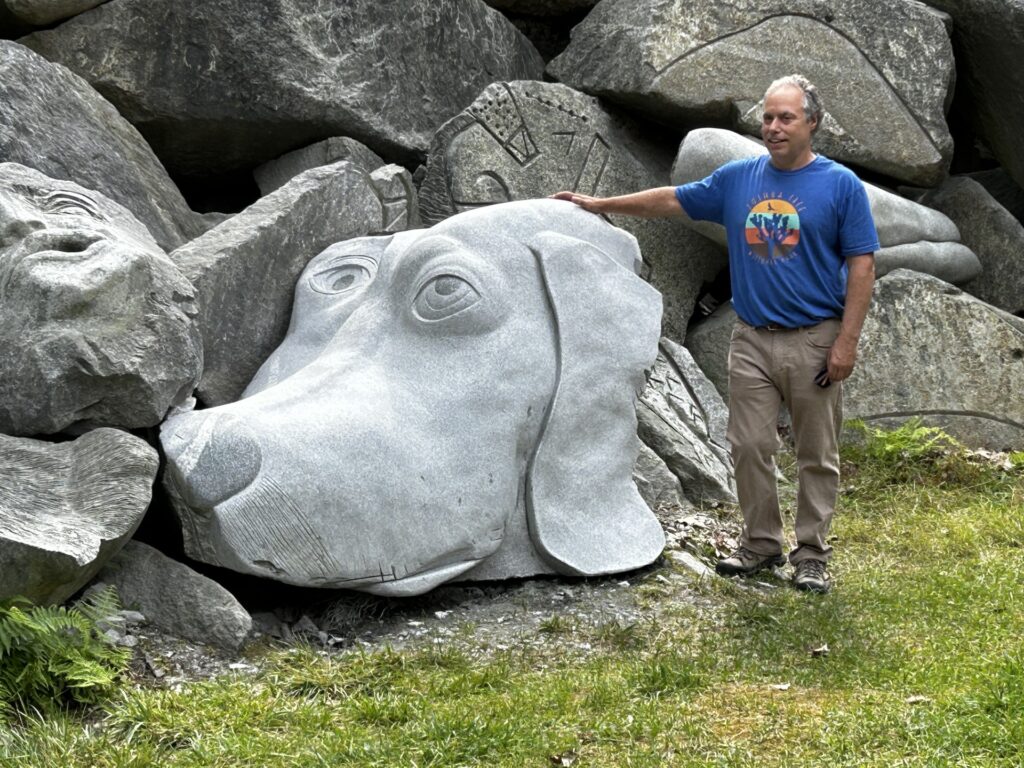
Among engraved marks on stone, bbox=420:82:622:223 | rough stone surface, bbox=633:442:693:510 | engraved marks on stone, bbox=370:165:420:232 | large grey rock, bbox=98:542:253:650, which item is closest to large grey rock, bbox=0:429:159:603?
large grey rock, bbox=98:542:253:650

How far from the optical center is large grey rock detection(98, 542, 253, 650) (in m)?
4.15

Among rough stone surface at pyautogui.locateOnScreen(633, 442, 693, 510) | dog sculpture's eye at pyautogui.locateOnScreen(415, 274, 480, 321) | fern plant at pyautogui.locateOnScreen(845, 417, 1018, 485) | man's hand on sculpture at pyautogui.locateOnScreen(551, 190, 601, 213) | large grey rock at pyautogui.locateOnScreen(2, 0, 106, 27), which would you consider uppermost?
large grey rock at pyautogui.locateOnScreen(2, 0, 106, 27)

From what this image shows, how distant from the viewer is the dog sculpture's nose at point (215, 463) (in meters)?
4.22

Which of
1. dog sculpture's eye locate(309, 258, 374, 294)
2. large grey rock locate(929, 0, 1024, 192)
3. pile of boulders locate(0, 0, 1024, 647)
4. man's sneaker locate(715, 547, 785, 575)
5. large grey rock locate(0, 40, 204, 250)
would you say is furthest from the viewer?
large grey rock locate(929, 0, 1024, 192)

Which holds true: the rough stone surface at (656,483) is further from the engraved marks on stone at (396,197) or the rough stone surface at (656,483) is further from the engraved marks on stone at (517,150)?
the engraved marks on stone at (517,150)

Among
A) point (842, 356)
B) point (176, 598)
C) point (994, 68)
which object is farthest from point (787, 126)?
point (994, 68)

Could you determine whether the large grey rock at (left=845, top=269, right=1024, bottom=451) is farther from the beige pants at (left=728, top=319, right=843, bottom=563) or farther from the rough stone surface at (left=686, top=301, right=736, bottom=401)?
the beige pants at (left=728, top=319, right=843, bottom=563)

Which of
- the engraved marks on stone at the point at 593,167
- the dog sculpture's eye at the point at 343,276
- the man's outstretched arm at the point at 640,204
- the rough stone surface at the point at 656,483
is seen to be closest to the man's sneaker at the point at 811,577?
A: the rough stone surface at the point at 656,483

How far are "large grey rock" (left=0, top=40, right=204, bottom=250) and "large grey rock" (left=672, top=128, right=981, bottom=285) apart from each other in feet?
8.23

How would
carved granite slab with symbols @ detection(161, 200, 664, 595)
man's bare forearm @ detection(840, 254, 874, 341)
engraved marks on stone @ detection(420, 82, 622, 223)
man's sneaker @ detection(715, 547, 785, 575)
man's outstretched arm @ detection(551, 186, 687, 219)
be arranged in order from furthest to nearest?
engraved marks on stone @ detection(420, 82, 622, 223) → man's outstretched arm @ detection(551, 186, 687, 219) → man's sneaker @ detection(715, 547, 785, 575) → man's bare forearm @ detection(840, 254, 874, 341) → carved granite slab with symbols @ detection(161, 200, 664, 595)

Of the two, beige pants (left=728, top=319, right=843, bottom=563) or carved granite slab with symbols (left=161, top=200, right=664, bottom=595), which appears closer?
carved granite slab with symbols (left=161, top=200, right=664, bottom=595)

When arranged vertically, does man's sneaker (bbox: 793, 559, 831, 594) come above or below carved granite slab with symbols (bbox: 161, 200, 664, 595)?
below

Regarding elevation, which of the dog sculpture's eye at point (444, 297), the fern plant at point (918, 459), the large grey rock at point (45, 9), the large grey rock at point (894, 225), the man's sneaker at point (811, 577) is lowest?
the fern plant at point (918, 459)

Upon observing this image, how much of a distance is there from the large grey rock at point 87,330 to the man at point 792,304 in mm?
1846
